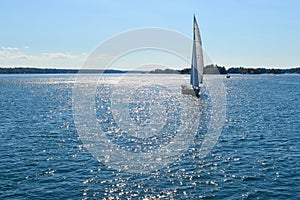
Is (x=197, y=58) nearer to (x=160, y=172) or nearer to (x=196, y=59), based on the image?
(x=196, y=59)

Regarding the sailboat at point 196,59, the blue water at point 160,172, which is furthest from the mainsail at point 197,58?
the blue water at point 160,172

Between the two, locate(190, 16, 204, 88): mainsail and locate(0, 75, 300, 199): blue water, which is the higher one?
locate(190, 16, 204, 88): mainsail

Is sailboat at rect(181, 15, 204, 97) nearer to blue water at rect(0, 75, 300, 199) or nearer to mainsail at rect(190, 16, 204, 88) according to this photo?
mainsail at rect(190, 16, 204, 88)

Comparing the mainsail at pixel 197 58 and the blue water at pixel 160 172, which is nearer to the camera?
the blue water at pixel 160 172

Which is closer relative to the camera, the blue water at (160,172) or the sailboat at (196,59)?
the blue water at (160,172)

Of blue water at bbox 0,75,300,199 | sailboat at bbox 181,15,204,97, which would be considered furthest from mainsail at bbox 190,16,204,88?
blue water at bbox 0,75,300,199

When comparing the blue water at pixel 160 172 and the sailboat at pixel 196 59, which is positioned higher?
the sailboat at pixel 196 59

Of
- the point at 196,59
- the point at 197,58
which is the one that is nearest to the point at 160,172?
the point at 197,58

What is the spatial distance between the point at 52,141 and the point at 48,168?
1215 cm

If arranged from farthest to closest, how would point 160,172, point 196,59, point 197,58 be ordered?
point 196,59 < point 197,58 < point 160,172

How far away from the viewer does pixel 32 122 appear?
60.2 metres

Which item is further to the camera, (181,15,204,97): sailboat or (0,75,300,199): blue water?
(181,15,204,97): sailboat

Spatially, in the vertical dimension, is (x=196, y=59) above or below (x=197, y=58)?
below

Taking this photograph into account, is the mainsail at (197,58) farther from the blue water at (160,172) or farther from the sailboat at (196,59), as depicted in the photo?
the blue water at (160,172)
